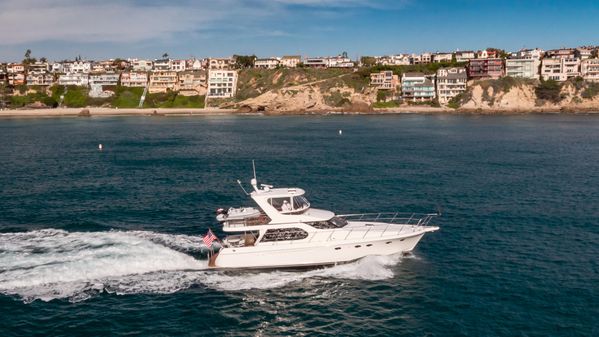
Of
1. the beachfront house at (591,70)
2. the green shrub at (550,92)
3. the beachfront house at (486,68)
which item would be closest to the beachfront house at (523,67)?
the beachfront house at (486,68)

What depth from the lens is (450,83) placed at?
192 m

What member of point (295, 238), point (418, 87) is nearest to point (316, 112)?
point (418, 87)

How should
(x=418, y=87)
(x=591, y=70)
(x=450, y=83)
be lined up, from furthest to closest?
(x=418, y=87) → (x=450, y=83) → (x=591, y=70)

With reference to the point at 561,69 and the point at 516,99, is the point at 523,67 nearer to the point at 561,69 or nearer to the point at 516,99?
the point at 561,69

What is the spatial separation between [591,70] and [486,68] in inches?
1426

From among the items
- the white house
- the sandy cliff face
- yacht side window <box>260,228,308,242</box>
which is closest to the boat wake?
yacht side window <box>260,228,308,242</box>

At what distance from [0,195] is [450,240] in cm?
4460

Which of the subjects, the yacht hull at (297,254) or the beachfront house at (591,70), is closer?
the yacht hull at (297,254)

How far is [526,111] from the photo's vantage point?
595 ft

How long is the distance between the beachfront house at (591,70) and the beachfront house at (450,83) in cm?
4183

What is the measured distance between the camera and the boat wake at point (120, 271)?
29.2 meters

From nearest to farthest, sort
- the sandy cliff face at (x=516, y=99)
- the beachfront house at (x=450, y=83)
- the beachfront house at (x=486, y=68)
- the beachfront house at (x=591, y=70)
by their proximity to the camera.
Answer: the sandy cliff face at (x=516, y=99), the beachfront house at (x=591, y=70), the beachfront house at (x=450, y=83), the beachfront house at (x=486, y=68)

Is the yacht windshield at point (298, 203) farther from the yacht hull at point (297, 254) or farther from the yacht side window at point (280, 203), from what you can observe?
the yacht hull at point (297, 254)

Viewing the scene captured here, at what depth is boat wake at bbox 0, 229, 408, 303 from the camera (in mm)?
29172
